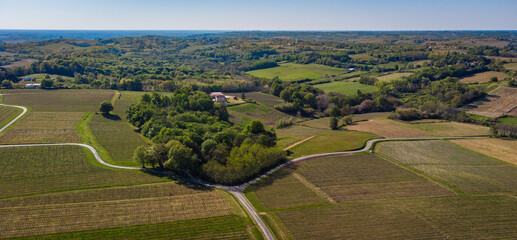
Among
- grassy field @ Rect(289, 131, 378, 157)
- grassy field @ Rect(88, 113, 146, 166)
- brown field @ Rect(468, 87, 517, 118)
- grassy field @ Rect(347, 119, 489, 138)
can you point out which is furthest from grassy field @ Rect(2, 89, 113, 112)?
brown field @ Rect(468, 87, 517, 118)

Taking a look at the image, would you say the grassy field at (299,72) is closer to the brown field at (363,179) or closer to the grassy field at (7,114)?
the brown field at (363,179)

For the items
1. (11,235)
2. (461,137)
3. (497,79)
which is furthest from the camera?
(497,79)

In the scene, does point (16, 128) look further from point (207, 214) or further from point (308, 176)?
point (308, 176)

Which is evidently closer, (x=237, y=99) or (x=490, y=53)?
(x=237, y=99)

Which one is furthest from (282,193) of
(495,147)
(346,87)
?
(346,87)

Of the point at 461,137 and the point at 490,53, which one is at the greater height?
the point at 490,53

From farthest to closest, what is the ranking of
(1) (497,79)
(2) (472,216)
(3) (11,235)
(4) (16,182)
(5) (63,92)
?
(1) (497,79) → (5) (63,92) → (4) (16,182) → (2) (472,216) → (3) (11,235)

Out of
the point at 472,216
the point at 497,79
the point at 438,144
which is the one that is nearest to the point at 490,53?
the point at 497,79
